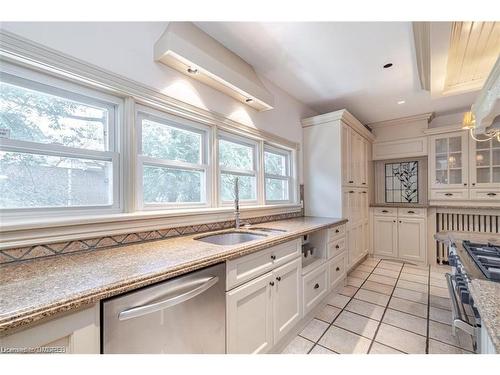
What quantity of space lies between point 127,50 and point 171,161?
752mm

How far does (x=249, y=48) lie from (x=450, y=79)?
2.37 m

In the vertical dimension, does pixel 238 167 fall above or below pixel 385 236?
above

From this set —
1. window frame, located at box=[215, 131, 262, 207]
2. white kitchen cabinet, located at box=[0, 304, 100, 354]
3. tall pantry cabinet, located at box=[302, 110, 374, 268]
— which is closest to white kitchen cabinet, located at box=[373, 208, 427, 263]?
tall pantry cabinet, located at box=[302, 110, 374, 268]

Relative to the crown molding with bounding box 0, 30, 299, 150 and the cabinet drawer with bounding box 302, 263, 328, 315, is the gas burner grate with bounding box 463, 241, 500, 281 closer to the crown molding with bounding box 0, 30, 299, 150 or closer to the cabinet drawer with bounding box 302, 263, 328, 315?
the cabinet drawer with bounding box 302, 263, 328, 315

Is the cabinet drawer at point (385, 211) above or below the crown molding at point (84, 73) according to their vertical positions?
below

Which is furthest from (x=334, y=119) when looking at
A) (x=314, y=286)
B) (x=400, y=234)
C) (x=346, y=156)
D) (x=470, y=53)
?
(x=400, y=234)

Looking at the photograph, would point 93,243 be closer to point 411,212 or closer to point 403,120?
point 411,212

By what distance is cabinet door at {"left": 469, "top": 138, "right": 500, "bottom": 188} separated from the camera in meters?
3.16

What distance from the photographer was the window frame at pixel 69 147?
1080 millimetres

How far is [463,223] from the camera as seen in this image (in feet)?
11.3

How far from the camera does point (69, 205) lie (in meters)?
1.25

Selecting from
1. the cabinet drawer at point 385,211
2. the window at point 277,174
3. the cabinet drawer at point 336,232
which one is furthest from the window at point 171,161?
the cabinet drawer at point 385,211

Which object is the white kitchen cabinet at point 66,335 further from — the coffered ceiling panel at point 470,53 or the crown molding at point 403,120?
the crown molding at point 403,120

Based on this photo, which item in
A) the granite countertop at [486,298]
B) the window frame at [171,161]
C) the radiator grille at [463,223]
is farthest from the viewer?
the radiator grille at [463,223]
